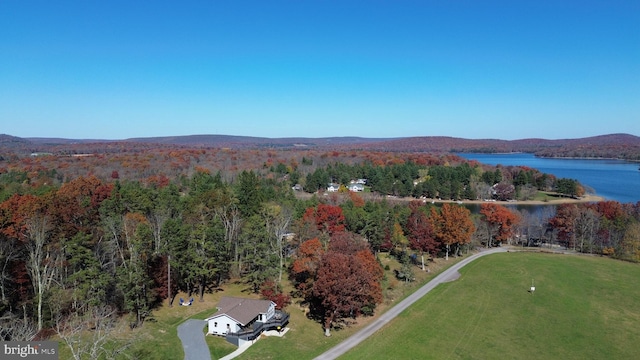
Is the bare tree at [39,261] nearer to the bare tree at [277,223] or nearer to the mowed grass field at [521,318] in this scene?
the bare tree at [277,223]

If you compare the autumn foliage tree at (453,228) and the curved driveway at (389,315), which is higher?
the autumn foliage tree at (453,228)

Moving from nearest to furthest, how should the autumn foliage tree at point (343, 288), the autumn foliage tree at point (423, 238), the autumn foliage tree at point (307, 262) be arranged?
the autumn foliage tree at point (343, 288), the autumn foliage tree at point (307, 262), the autumn foliage tree at point (423, 238)

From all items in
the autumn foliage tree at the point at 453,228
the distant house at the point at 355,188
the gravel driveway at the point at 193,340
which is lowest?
the gravel driveway at the point at 193,340

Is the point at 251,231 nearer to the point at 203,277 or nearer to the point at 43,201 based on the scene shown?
the point at 203,277

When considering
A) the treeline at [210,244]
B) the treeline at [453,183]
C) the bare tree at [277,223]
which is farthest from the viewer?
the treeline at [453,183]

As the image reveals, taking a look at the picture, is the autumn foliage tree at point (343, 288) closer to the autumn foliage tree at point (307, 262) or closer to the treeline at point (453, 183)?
the autumn foliage tree at point (307, 262)

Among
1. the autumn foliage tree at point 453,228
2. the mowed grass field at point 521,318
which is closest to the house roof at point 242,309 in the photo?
the mowed grass field at point 521,318

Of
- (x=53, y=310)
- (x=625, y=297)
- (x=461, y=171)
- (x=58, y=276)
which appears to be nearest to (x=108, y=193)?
(x=58, y=276)

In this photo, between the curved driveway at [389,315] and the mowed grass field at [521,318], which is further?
the mowed grass field at [521,318]
